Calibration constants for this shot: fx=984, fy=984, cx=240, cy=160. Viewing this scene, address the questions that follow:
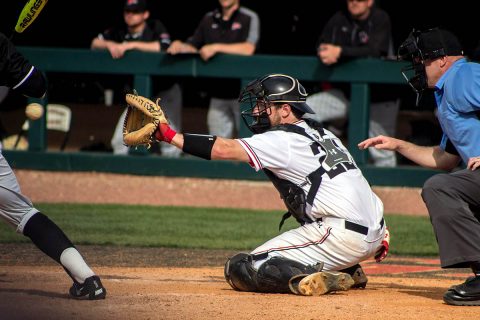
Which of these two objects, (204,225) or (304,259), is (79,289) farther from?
(204,225)

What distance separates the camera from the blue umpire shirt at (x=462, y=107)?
5.46m

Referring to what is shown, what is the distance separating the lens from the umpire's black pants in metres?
5.35

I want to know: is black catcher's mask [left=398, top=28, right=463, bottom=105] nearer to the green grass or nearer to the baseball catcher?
the baseball catcher

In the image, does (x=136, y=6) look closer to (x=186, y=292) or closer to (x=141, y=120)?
(x=141, y=120)

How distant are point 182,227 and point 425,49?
4.09 metres

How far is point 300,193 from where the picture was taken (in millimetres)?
5734

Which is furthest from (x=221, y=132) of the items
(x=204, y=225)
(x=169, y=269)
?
(x=169, y=269)

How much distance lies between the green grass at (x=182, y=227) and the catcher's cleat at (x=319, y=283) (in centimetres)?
256

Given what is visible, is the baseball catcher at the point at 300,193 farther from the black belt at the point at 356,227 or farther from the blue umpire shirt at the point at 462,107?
the blue umpire shirt at the point at 462,107

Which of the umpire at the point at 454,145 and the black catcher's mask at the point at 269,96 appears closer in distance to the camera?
the umpire at the point at 454,145

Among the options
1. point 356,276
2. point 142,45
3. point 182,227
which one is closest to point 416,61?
point 356,276

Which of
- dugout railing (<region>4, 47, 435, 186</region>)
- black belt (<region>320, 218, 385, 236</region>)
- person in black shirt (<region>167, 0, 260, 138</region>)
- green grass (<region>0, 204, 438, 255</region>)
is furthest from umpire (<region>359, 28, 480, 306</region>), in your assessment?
person in black shirt (<region>167, 0, 260, 138</region>)

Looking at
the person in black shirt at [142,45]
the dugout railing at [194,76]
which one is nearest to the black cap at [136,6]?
the person in black shirt at [142,45]

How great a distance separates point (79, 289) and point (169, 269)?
1.72 m
